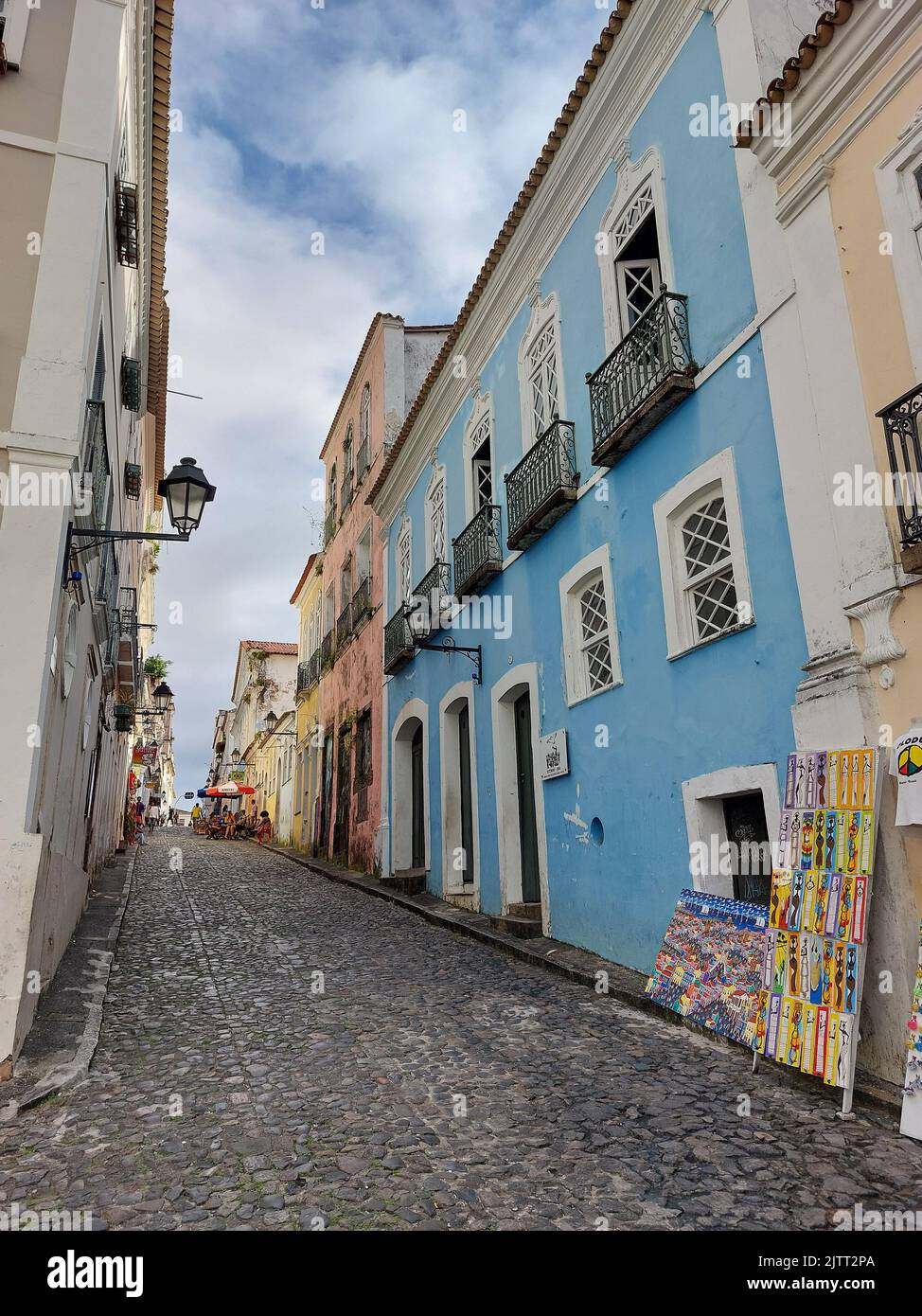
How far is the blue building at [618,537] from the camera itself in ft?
18.5

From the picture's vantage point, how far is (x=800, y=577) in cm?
491

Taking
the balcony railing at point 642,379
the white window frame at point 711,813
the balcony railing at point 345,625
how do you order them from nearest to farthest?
the white window frame at point 711,813, the balcony railing at point 642,379, the balcony railing at point 345,625

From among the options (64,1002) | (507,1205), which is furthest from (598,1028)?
(64,1002)

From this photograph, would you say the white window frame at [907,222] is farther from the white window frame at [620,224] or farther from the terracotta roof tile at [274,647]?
the terracotta roof tile at [274,647]

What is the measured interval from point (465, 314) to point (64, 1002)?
932 centimetres

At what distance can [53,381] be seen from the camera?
5324mm

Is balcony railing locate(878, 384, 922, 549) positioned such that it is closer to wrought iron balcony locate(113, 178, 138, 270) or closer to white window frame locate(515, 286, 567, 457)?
white window frame locate(515, 286, 567, 457)

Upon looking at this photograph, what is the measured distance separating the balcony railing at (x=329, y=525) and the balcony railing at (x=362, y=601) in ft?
12.2

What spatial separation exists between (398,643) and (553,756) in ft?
19.9

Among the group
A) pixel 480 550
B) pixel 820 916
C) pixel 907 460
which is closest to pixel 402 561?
pixel 480 550

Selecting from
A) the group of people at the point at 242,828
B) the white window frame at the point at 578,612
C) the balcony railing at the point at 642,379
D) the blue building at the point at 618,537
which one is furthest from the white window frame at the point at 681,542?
the group of people at the point at 242,828

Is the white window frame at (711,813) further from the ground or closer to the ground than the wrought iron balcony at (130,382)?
closer to the ground

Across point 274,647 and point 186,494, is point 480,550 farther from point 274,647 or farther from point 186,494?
point 274,647

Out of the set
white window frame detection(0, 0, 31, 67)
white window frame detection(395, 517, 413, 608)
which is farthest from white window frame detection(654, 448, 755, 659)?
white window frame detection(395, 517, 413, 608)
